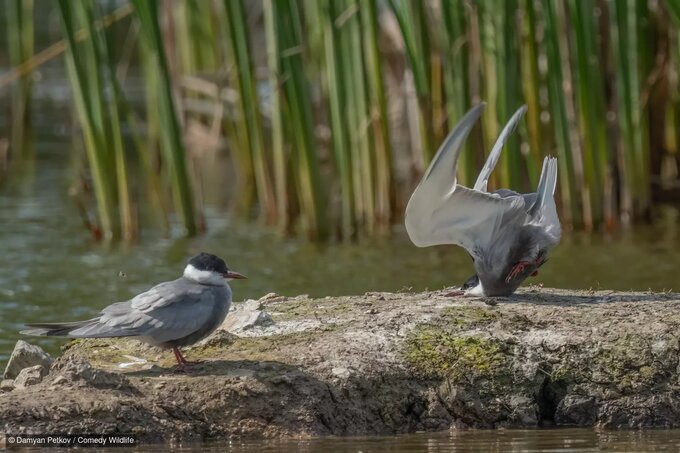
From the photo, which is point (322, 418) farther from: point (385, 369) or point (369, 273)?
point (369, 273)

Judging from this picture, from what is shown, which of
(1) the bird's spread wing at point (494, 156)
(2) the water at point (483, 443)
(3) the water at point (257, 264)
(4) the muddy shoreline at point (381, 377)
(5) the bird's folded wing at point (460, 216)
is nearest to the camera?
(2) the water at point (483, 443)

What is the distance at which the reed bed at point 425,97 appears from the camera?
423 inches

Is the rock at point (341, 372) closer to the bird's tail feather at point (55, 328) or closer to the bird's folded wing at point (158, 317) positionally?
the bird's folded wing at point (158, 317)

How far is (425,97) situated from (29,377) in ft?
18.9

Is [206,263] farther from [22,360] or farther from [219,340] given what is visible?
[22,360]

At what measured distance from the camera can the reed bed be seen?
1075cm

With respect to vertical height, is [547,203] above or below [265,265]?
above

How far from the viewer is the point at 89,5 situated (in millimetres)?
10352

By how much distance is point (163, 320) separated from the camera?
6.07 m

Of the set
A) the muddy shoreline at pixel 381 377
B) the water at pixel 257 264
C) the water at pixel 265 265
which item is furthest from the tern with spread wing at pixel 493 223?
the water at pixel 265 265

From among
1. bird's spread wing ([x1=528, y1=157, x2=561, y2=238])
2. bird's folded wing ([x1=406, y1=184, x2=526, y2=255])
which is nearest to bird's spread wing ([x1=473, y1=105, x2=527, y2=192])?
bird's folded wing ([x1=406, y1=184, x2=526, y2=255])

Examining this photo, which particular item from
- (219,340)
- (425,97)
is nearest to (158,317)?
(219,340)

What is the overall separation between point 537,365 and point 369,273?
455cm

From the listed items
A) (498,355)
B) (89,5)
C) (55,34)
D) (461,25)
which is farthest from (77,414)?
(55,34)
